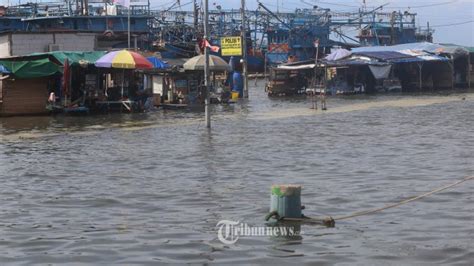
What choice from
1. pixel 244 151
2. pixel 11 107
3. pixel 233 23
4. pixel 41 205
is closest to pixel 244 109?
pixel 11 107

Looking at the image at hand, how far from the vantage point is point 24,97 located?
28.0 meters

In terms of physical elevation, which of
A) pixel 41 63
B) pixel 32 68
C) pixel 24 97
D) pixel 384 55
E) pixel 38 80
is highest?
pixel 384 55

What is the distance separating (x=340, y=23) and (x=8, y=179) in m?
65.6

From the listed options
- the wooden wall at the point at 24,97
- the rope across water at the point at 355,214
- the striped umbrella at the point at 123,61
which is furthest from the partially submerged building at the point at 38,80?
the rope across water at the point at 355,214

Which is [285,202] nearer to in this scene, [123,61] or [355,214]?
[355,214]

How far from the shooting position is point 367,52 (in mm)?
49062

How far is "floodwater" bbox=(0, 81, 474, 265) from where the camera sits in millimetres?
7176

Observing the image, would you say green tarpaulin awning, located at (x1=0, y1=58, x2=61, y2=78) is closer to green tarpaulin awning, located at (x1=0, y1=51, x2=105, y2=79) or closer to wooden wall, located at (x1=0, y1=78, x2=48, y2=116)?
green tarpaulin awning, located at (x1=0, y1=51, x2=105, y2=79)

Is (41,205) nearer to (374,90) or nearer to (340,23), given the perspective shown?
(374,90)

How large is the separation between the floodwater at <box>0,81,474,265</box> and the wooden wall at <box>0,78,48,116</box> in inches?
231

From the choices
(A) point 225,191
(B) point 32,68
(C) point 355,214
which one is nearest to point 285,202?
(C) point 355,214

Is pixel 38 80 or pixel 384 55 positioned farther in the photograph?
pixel 384 55

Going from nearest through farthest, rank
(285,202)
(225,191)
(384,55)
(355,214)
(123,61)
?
(285,202) → (355,214) → (225,191) → (123,61) → (384,55)

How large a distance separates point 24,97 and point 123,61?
4494 millimetres
